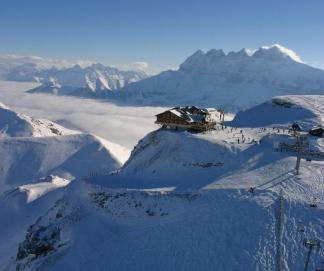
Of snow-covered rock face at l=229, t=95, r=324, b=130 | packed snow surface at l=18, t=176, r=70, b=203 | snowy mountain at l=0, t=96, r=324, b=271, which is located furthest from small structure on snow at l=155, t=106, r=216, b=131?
packed snow surface at l=18, t=176, r=70, b=203

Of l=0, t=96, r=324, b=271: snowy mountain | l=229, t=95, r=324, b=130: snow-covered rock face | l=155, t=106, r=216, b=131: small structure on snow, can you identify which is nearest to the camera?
l=0, t=96, r=324, b=271: snowy mountain

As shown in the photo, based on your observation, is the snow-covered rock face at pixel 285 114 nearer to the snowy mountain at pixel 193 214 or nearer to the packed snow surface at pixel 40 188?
the snowy mountain at pixel 193 214

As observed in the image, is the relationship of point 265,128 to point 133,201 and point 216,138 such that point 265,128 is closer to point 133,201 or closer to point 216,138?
point 216,138

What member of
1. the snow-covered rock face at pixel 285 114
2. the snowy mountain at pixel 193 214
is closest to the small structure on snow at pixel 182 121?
the snowy mountain at pixel 193 214

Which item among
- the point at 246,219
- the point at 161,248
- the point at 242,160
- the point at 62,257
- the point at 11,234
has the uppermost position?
the point at 242,160

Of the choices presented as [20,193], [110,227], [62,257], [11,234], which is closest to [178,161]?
[110,227]

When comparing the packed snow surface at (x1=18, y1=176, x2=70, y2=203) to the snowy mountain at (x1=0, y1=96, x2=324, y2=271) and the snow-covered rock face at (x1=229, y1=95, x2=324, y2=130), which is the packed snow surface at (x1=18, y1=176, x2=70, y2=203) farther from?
the snow-covered rock face at (x1=229, y1=95, x2=324, y2=130)

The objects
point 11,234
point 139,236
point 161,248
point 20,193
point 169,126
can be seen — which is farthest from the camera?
point 20,193

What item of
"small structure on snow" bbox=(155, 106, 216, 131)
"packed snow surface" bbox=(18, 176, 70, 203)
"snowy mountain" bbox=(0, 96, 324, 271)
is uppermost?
"small structure on snow" bbox=(155, 106, 216, 131)
